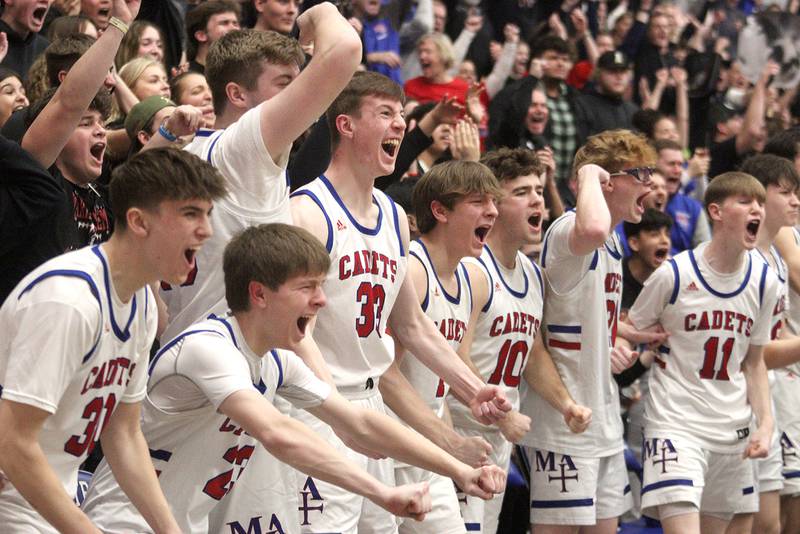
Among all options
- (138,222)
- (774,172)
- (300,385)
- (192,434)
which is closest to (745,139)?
(774,172)

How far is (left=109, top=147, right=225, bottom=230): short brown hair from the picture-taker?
430 centimetres

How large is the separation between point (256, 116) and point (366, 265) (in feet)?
3.19

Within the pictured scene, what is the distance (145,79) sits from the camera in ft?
24.5

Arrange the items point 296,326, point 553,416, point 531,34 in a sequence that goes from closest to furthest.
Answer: point 296,326 → point 553,416 → point 531,34

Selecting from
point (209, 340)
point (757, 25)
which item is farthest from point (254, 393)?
point (757, 25)

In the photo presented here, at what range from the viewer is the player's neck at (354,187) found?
19.7 feet

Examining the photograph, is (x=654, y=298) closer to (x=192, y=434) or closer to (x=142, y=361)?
(x=192, y=434)

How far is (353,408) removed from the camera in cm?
491

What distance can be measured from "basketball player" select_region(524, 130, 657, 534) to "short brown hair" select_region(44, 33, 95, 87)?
264cm

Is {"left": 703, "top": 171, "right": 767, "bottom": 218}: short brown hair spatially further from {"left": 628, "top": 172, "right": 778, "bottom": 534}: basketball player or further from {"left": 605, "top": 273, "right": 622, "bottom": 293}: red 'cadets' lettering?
{"left": 605, "top": 273, "right": 622, "bottom": 293}: red 'cadets' lettering

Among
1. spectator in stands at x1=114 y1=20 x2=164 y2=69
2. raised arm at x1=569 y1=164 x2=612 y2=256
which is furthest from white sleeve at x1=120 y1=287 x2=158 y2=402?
spectator in stands at x1=114 y1=20 x2=164 y2=69

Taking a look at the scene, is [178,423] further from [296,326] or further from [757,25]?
[757,25]

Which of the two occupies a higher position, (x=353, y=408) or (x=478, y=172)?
(x=478, y=172)

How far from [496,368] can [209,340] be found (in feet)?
9.19
